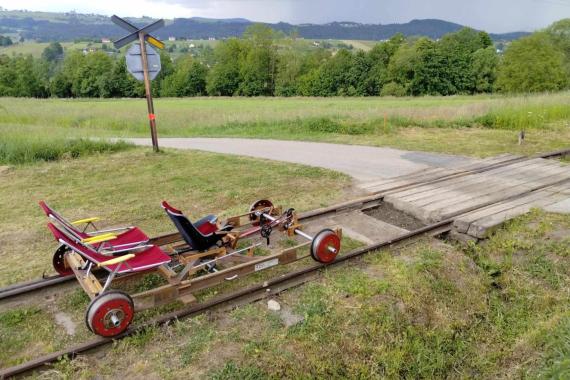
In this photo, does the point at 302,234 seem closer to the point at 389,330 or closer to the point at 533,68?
the point at 389,330

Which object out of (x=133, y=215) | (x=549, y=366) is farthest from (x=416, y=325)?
(x=133, y=215)

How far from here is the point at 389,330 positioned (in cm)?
449

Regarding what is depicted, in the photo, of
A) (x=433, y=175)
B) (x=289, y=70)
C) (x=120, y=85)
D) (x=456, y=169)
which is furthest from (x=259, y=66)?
(x=433, y=175)

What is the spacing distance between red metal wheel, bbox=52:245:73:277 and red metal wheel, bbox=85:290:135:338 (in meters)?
1.47

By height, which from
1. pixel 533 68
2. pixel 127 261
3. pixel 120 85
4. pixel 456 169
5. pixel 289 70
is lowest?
pixel 120 85

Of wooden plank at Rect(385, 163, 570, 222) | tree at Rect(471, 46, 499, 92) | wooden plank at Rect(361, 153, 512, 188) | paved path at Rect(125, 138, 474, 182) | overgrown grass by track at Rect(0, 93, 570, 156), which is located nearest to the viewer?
wooden plank at Rect(385, 163, 570, 222)

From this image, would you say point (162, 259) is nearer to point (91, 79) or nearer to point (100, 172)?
point (100, 172)

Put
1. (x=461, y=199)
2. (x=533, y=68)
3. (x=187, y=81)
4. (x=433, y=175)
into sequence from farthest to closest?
1. (x=187, y=81)
2. (x=533, y=68)
3. (x=433, y=175)
4. (x=461, y=199)

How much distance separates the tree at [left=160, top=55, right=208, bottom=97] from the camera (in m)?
82.1

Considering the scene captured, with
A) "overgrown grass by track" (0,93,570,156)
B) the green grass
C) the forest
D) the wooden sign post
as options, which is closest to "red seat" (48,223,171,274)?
the wooden sign post

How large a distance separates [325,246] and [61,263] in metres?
3.19

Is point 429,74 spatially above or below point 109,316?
below

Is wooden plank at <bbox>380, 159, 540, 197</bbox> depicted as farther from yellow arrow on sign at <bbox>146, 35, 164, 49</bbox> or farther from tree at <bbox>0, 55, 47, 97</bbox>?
tree at <bbox>0, 55, 47, 97</bbox>

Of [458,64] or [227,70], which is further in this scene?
[227,70]
